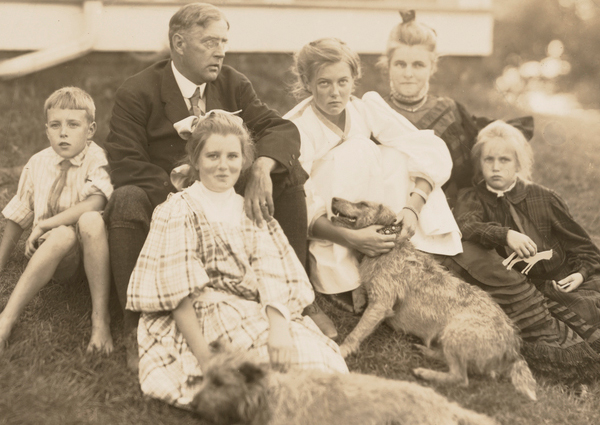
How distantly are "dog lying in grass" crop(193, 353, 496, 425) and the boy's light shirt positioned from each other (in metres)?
1.81

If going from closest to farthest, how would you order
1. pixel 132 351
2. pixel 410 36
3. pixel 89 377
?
pixel 89 377
pixel 132 351
pixel 410 36

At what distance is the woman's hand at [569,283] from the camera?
446 cm

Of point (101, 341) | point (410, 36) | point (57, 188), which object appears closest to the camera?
point (101, 341)

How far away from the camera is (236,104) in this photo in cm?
441

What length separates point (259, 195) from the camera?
147 inches

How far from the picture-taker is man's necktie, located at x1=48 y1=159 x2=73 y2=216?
4102 millimetres

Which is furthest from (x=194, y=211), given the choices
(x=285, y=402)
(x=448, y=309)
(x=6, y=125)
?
(x=6, y=125)

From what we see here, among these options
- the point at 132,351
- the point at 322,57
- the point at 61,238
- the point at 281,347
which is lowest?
the point at 132,351

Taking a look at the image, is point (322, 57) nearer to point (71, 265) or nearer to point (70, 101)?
point (70, 101)

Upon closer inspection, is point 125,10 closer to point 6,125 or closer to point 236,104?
point 6,125

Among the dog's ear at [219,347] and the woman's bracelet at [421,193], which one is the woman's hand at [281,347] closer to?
the dog's ear at [219,347]

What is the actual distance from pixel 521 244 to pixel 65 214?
119 inches

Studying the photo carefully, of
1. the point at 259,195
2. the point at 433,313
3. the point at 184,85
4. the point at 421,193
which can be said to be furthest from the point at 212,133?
the point at 433,313

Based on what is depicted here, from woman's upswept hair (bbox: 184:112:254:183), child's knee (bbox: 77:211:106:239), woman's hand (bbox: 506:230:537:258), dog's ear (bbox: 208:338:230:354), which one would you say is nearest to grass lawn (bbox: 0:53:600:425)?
dog's ear (bbox: 208:338:230:354)
